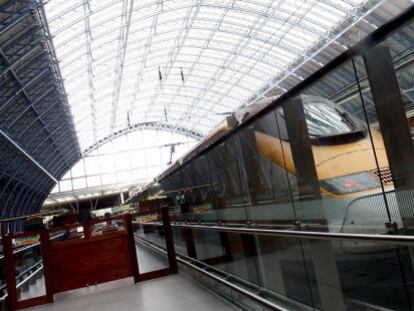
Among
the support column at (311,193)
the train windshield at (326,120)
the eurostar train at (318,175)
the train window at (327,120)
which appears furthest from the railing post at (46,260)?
the train windshield at (326,120)

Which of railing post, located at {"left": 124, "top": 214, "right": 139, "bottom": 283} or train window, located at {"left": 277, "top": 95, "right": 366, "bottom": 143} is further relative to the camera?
railing post, located at {"left": 124, "top": 214, "right": 139, "bottom": 283}

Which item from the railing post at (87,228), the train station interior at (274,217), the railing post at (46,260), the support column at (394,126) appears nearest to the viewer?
the support column at (394,126)

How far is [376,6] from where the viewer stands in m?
28.1

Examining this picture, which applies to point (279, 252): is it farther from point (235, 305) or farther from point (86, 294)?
point (86, 294)

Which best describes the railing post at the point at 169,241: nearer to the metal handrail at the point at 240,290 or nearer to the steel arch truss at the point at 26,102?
the metal handrail at the point at 240,290

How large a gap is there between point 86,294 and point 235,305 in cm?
448

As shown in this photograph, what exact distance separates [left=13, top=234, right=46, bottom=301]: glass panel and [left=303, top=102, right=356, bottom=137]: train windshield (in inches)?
299

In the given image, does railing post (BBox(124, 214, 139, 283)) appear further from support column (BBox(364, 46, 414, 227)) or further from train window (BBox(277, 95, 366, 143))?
support column (BBox(364, 46, 414, 227))

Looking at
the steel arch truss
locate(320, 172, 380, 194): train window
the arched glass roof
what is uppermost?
the arched glass roof

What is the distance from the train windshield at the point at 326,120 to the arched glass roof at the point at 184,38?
22.1m

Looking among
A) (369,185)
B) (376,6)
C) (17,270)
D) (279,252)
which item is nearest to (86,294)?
(17,270)

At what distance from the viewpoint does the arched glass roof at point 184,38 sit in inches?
1205

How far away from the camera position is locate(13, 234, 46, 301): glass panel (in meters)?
9.41

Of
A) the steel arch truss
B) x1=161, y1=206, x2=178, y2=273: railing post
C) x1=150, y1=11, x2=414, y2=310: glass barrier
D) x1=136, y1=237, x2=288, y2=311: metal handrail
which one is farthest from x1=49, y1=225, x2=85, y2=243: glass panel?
the steel arch truss
